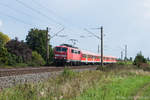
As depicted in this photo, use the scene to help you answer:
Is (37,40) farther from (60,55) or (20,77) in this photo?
(20,77)

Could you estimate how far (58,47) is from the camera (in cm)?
3089

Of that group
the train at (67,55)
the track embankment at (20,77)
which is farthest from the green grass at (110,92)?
the train at (67,55)

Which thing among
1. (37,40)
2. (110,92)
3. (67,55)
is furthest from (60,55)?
(37,40)

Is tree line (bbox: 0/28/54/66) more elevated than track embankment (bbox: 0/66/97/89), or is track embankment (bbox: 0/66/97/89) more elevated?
tree line (bbox: 0/28/54/66)

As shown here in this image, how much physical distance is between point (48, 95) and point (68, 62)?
2360 cm

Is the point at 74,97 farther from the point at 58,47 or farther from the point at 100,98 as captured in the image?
the point at 58,47

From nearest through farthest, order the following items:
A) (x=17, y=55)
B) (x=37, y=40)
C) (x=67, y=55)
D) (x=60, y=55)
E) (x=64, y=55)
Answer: (x=64, y=55) → (x=67, y=55) → (x=60, y=55) → (x=17, y=55) → (x=37, y=40)

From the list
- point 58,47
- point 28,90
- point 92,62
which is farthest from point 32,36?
point 28,90

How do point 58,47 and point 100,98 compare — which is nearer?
point 100,98

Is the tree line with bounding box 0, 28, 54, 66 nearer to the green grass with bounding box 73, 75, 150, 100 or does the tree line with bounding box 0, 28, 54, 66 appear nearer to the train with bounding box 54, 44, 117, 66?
the train with bounding box 54, 44, 117, 66

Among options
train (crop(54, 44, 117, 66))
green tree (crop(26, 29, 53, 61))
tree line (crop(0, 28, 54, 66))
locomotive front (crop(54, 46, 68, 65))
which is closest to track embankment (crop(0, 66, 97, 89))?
tree line (crop(0, 28, 54, 66))

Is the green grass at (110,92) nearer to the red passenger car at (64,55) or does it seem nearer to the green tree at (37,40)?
the red passenger car at (64,55)

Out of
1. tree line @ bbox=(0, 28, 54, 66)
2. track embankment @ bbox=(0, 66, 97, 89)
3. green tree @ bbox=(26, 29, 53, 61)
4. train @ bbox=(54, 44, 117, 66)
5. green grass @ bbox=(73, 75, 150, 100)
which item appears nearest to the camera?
green grass @ bbox=(73, 75, 150, 100)

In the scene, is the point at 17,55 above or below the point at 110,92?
above
